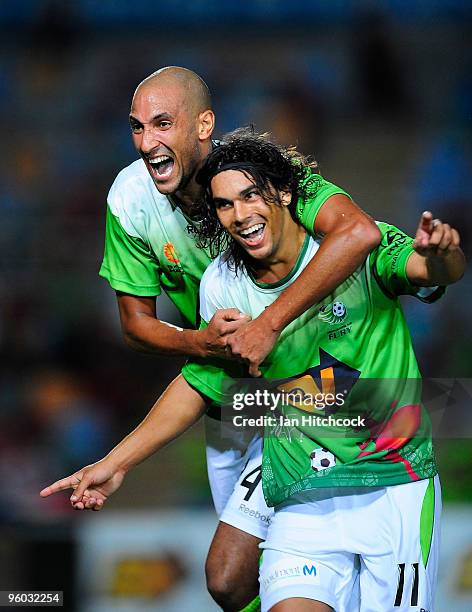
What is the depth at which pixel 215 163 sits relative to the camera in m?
3.31

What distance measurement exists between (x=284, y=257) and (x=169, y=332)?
617 mm

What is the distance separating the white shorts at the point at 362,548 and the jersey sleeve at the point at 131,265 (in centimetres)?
107

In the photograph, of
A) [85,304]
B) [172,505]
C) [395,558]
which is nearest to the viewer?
[395,558]

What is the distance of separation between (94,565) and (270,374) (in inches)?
83.9

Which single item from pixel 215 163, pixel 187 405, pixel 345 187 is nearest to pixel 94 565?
pixel 187 405

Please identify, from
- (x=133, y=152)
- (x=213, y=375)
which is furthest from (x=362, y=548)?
(x=133, y=152)

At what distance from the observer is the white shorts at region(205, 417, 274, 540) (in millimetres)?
3709

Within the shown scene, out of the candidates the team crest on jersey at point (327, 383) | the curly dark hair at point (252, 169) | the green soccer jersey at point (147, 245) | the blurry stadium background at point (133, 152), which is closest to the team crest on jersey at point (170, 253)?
the green soccer jersey at point (147, 245)

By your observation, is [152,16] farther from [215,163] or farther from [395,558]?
[395,558]

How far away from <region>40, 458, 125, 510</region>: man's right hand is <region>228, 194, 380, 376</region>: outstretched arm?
652 mm

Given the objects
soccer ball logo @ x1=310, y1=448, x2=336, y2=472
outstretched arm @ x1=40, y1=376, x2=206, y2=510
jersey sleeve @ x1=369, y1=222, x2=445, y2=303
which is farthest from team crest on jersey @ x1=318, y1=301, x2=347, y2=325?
outstretched arm @ x1=40, y1=376, x2=206, y2=510

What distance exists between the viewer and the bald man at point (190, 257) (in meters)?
3.08

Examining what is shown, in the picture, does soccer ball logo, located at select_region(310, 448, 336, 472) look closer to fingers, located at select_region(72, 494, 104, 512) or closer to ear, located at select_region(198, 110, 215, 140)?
fingers, located at select_region(72, 494, 104, 512)

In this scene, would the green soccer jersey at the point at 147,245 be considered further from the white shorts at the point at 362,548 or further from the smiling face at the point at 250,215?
the white shorts at the point at 362,548
